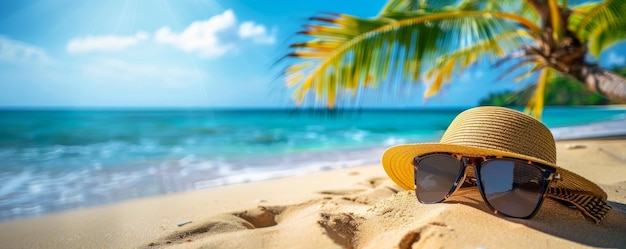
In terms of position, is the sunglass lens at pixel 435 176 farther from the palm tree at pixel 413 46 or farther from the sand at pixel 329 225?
the palm tree at pixel 413 46

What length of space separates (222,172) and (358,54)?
7.38 feet

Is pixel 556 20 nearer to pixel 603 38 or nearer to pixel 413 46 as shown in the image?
pixel 413 46

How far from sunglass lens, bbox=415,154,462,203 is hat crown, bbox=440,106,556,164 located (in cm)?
9

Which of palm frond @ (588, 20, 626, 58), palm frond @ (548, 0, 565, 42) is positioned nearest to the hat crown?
palm frond @ (548, 0, 565, 42)

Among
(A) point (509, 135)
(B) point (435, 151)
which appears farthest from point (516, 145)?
(B) point (435, 151)

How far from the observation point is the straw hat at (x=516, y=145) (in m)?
1.29

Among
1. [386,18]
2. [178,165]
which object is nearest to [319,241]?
[386,18]

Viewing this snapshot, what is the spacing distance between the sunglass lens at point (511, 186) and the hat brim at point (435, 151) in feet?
0.16

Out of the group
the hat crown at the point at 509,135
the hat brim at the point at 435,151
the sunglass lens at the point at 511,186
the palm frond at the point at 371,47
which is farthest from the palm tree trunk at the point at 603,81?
the sunglass lens at the point at 511,186

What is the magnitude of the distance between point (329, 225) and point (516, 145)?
29.6 inches

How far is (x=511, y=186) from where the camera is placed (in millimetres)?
1294

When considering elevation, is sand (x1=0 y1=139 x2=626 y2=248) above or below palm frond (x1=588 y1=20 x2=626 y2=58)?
below

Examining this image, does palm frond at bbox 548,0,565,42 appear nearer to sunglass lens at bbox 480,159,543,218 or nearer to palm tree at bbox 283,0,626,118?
palm tree at bbox 283,0,626,118

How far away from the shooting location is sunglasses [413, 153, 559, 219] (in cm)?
124
